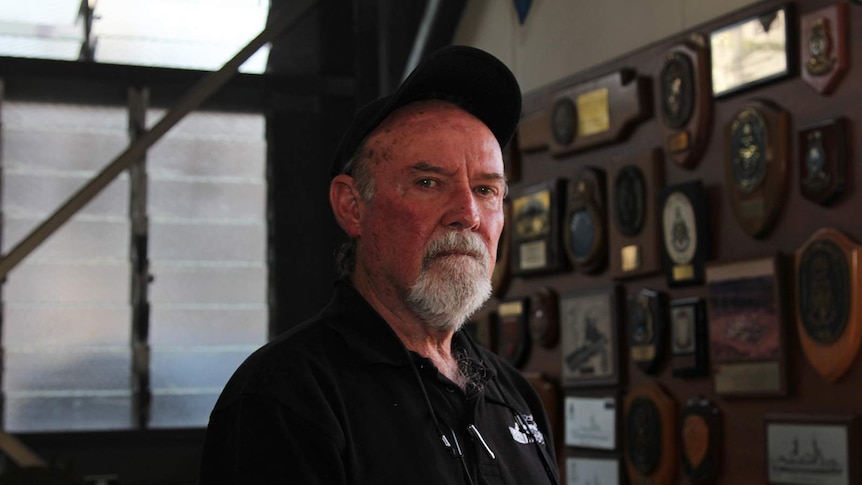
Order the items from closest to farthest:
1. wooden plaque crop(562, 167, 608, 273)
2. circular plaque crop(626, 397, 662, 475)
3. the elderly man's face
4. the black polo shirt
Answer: the black polo shirt
the elderly man's face
circular plaque crop(626, 397, 662, 475)
wooden plaque crop(562, 167, 608, 273)

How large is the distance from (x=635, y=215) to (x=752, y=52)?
1.86 feet

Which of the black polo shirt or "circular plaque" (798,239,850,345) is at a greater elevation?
"circular plaque" (798,239,850,345)

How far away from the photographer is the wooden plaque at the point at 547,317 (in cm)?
356

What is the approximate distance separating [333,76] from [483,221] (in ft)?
11.9

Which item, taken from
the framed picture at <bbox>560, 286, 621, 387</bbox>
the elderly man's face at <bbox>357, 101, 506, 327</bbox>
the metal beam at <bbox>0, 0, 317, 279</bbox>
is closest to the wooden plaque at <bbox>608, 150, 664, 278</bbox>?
the framed picture at <bbox>560, 286, 621, 387</bbox>

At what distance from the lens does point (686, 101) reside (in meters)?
2.97

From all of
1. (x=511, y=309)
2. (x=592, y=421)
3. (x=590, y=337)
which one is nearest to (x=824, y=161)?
(x=590, y=337)

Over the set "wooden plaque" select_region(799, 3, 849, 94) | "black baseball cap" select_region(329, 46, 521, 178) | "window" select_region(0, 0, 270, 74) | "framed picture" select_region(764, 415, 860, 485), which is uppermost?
"window" select_region(0, 0, 270, 74)

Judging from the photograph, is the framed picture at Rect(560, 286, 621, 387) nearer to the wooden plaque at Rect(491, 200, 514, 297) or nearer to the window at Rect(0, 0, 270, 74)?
the wooden plaque at Rect(491, 200, 514, 297)

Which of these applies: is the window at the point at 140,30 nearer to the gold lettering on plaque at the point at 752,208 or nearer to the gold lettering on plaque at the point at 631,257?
the gold lettering on plaque at the point at 631,257

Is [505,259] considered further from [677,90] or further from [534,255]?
[677,90]

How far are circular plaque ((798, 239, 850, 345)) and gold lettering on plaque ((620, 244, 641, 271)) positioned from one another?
1.97ft

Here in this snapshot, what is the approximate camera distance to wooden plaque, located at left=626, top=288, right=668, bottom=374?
3055 millimetres

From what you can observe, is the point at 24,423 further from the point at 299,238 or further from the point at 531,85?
the point at 531,85
